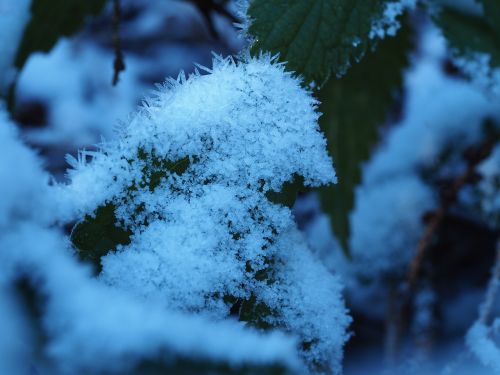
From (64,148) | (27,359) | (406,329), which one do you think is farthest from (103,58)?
(27,359)

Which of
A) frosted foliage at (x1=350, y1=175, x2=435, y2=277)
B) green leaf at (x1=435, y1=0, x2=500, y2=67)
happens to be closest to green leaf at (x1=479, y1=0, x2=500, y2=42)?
green leaf at (x1=435, y1=0, x2=500, y2=67)

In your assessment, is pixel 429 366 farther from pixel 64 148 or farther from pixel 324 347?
pixel 64 148

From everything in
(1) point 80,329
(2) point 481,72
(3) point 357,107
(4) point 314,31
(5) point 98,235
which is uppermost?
(3) point 357,107

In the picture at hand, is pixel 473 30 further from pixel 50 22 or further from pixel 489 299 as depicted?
pixel 50 22

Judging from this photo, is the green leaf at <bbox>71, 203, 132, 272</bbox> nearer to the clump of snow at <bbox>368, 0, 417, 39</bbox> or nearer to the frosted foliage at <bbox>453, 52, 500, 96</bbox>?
the clump of snow at <bbox>368, 0, 417, 39</bbox>

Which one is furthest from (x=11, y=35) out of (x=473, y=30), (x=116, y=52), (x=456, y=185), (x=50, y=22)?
(x=456, y=185)

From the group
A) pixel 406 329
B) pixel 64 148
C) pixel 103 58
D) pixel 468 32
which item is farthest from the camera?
pixel 103 58
